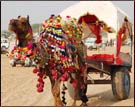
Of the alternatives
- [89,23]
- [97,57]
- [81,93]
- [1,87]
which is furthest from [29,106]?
[1,87]

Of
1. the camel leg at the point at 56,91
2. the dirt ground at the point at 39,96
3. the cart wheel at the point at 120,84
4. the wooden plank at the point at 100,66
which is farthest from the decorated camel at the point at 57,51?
the dirt ground at the point at 39,96

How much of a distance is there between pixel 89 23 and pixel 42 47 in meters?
3.39

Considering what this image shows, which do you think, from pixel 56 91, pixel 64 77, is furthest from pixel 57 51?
pixel 56 91

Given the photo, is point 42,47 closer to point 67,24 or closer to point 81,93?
point 67,24

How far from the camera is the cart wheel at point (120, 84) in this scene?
975 centimetres

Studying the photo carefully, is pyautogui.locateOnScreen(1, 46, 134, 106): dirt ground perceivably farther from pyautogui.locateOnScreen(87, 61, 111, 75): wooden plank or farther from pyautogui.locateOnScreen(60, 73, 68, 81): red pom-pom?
pyautogui.locateOnScreen(60, 73, 68, 81): red pom-pom

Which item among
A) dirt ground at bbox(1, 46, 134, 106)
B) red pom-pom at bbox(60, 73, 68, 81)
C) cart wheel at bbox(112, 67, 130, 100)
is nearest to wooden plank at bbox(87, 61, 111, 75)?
cart wheel at bbox(112, 67, 130, 100)

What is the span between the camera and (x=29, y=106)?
9.69 m

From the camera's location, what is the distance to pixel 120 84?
9.74 m

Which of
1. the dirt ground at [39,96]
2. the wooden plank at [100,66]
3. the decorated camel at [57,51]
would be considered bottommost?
the dirt ground at [39,96]

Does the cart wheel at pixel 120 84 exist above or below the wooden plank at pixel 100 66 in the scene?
below

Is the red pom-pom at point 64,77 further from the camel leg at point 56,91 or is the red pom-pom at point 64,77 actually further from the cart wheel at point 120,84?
the cart wheel at point 120,84

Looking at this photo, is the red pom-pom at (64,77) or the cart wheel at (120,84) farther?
the cart wheel at (120,84)

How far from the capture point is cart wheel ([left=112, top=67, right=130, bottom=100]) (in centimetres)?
975
